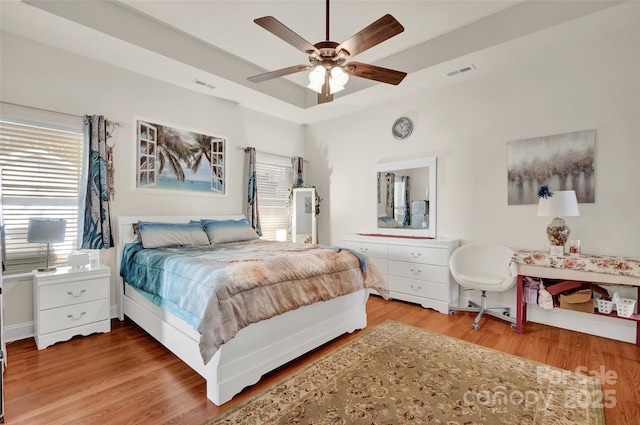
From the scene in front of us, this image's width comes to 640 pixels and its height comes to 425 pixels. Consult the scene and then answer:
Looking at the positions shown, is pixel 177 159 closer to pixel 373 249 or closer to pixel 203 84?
pixel 203 84

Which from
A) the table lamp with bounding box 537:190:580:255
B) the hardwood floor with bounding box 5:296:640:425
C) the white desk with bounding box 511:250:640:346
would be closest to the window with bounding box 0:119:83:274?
the hardwood floor with bounding box 5:296:640:425

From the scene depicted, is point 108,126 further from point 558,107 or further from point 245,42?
point 558,107

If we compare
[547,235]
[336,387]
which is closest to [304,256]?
[336,387]

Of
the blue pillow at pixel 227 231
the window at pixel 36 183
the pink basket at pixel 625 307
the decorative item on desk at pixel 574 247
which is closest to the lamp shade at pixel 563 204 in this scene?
the decorative item on desk at pixel 574 247

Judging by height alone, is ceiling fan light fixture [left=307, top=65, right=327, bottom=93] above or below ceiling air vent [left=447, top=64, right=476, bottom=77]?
below

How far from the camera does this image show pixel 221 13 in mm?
2893

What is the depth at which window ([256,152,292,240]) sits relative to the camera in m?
4.97

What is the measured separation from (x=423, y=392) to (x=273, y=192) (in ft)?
12.5

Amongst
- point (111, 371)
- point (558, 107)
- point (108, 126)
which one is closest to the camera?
point (111, 371)

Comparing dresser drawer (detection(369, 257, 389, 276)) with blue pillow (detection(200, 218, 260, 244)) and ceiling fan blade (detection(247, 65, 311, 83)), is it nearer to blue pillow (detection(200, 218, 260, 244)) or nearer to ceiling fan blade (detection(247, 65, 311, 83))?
blue pillow (detection(200, 218, 260, 244))

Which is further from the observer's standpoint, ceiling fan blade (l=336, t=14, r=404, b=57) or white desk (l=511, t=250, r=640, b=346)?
white desk (l=511, t=250, r=640, b=346)

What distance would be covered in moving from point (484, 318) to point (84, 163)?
179 inches

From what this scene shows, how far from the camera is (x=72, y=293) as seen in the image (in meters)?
2.74

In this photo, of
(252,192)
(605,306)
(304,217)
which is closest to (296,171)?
(304,217)
